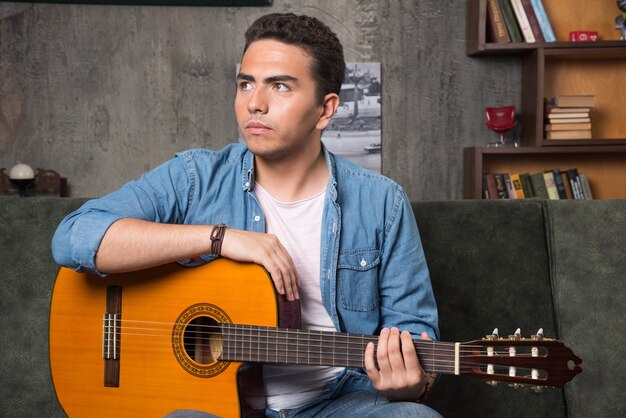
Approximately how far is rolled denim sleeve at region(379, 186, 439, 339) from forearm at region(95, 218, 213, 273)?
0.44 m

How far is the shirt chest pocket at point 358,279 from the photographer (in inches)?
64.8

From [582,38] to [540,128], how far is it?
563mm

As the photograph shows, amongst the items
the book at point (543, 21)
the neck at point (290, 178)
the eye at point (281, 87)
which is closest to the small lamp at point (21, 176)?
the neck at point (290, 178)

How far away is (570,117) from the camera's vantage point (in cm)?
392

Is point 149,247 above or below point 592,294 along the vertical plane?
above

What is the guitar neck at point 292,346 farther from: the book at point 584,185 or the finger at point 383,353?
the book at point 584,185

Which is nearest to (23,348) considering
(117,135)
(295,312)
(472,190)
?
(295,312)

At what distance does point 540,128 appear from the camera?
12.8ft

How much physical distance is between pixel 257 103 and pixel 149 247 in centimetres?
39

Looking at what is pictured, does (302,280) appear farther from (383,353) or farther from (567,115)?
(567,115)

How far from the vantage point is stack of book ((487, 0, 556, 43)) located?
12.8 feet

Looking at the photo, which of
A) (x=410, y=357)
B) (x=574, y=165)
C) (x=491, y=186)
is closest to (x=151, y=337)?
(x=410, y=357)

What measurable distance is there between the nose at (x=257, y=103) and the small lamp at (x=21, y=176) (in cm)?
259

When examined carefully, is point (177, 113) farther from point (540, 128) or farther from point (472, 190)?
point (540, 128)
